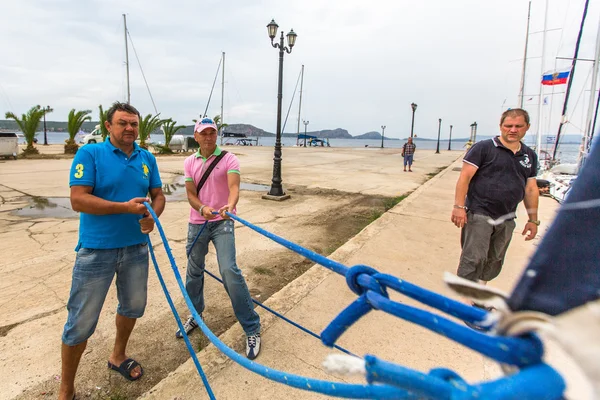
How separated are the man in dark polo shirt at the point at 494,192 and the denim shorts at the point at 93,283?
2.90m

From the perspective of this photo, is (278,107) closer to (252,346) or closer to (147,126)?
(252,346)

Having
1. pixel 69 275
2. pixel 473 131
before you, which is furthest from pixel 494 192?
pixel 473 131

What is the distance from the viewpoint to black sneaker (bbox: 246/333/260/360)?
262 centimetres

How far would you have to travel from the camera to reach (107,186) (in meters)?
2.31

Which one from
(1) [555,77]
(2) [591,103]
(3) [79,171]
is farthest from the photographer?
(1) [555,77]

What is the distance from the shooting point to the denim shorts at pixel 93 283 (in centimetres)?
221

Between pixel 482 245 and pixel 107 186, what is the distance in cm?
320

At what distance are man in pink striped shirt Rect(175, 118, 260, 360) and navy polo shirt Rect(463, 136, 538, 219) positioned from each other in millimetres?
2235

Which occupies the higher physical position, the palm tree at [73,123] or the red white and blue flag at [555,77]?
the red white and blue flag at [555,77]

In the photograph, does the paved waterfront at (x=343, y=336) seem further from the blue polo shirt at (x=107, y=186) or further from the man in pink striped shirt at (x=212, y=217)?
the blue polo shirt at (x=107, y=186)

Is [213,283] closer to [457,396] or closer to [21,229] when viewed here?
[457,396]

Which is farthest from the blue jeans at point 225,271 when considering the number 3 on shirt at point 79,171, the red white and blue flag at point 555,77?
the red white and blue flag at point 555,77

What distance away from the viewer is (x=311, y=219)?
7.28m

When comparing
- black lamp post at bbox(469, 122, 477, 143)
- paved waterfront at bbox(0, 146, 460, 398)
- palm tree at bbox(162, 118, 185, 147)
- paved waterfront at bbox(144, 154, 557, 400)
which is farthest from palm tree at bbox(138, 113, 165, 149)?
black lamp post at bbox(469, 122, 477, 143)
